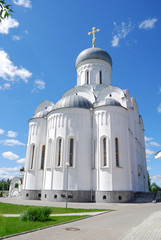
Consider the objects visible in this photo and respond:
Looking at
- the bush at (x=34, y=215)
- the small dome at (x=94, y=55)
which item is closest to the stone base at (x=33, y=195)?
the bush at (x=34, y=215)

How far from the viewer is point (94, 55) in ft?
89.1

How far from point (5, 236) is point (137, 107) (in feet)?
83.2

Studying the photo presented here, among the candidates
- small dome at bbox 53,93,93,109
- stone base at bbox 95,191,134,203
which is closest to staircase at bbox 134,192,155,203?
stone base at bbox 95,191,134,203

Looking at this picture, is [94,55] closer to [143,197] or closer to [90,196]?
[90,196]

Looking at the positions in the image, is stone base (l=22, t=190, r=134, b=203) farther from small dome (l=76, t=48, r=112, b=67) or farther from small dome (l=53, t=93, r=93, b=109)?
small dome (l=76, t=48, r=112, b=67)

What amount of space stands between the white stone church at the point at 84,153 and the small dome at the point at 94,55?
7239mm

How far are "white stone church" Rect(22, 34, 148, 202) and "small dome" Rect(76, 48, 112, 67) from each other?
7.24 m

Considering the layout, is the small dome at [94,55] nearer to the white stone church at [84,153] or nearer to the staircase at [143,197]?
the white stone church at [84,153]

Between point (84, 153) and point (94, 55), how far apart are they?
15.1 meters

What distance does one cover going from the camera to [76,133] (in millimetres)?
19391

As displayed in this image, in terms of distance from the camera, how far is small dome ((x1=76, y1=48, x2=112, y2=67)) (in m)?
27.2

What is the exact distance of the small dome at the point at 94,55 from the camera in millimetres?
27205

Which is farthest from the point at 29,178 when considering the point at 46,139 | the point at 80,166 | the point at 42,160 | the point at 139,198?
the point at 139,198

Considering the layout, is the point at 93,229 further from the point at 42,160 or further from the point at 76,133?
the point at 42,160
